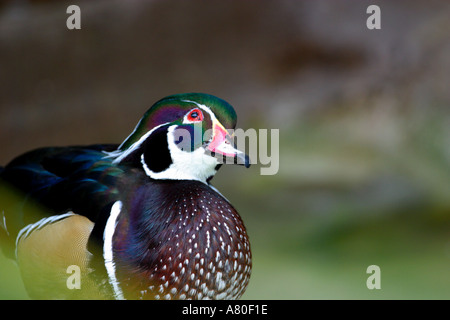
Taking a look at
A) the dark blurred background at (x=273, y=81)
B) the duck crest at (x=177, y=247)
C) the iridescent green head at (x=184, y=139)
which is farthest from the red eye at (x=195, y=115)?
the dark blurred background at (x=273, y=81)

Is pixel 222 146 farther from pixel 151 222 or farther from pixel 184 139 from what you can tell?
pixel 151 222

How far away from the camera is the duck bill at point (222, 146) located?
108 cm

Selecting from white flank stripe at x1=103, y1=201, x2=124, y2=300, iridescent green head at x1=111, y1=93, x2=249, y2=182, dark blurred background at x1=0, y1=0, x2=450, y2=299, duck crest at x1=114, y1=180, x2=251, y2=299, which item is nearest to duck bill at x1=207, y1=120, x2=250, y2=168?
iridescent green head at x1=111, y1=93, x2=249, y2=182

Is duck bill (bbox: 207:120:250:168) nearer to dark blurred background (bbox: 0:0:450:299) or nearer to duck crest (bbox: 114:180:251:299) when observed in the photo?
duck crest (bbox: 114:180:251:299)

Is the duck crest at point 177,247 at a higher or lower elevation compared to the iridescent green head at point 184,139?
lower

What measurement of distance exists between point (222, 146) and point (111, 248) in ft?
0.89

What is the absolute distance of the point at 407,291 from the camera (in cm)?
179

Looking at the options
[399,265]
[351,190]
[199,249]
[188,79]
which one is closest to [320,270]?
[399,265]

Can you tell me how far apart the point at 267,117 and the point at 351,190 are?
50cm

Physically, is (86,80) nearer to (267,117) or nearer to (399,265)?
(267,117)

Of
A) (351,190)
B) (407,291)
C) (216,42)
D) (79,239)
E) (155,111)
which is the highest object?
(216,42)

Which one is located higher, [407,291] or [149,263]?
[149,263]

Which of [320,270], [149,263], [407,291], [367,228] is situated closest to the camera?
[149,263]

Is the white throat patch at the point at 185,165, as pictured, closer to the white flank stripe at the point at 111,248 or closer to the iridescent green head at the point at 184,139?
the iridescent green head at the point at 184,139
